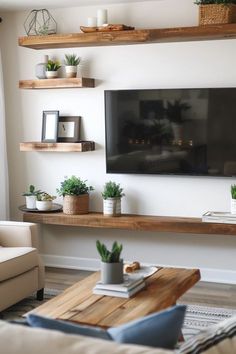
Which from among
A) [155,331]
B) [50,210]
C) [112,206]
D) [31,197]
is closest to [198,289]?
[112,206]

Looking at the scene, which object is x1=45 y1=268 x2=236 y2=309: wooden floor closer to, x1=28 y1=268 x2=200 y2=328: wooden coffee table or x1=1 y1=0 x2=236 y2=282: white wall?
x1=1 y1=0 x2=236 y2=282: white wall

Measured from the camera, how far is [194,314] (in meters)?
4.15

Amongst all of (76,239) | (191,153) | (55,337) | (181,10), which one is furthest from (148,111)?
(55,337)

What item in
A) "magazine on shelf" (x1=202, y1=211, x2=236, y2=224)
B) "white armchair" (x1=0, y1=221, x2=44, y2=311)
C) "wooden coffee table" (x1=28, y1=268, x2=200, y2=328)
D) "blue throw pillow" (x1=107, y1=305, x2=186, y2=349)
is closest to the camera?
"blue throw pillow" (x1=107, y1=305, x2=186, y2=349)

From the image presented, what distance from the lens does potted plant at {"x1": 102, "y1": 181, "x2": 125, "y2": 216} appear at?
5.01m

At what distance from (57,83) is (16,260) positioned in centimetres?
172

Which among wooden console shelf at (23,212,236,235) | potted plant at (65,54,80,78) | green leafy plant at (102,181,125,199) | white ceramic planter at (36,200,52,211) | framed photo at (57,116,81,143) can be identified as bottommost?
wooden console shelf at (23,212,236,235)

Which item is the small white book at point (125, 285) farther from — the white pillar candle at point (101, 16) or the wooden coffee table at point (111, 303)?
the white pillar candle at point (101, 16)

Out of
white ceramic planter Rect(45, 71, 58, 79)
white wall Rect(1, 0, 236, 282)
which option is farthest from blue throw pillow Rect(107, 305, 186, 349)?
white ceramic planter Rect(45, 71, 58, 79)

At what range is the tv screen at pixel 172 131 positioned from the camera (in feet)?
15.4

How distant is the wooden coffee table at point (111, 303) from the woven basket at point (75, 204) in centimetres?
177

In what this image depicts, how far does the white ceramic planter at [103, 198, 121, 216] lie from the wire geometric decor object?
159 centimetres

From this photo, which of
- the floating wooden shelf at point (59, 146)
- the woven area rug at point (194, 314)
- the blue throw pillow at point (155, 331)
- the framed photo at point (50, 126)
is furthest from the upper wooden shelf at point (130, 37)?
the blue throw pillow at point (155, 331)

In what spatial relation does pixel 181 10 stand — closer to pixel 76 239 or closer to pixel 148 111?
pixel 148 111
